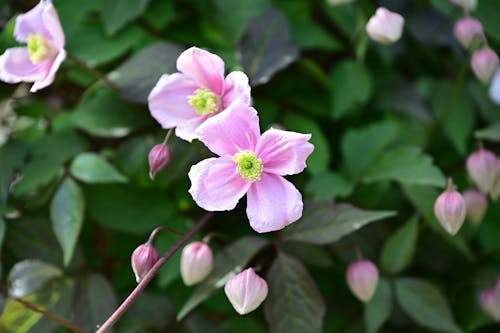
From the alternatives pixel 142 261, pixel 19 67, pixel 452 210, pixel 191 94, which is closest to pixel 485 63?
pixel 452 210

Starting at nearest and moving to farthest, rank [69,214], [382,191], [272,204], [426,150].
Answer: [272,204]
[69,214]
[382,191]
[426,150]

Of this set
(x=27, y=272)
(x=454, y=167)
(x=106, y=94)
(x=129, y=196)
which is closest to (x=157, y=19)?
(x=106, y=94)

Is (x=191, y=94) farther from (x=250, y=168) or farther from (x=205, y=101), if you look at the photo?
(x=250, y=168)

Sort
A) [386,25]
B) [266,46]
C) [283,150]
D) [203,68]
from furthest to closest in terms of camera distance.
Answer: [266,46] < [386,25] < [203,68] < [283,150]

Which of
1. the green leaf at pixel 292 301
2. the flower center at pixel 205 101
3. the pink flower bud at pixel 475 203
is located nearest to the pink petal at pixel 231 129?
the flower center at pixel 205 101

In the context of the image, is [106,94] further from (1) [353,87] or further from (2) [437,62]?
(2) [437,62]

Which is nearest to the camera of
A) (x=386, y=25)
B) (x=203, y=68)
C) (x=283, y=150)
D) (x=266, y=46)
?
(x=283, y=150)
